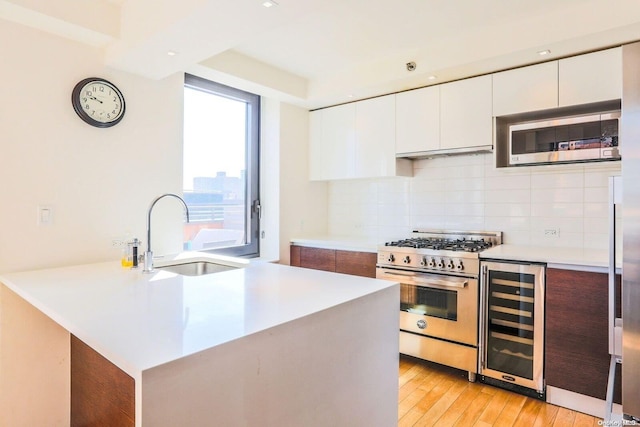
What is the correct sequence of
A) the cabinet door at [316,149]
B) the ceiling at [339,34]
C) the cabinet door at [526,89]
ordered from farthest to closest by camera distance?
the cabinet door at [316,149], the cabinet door at [526,89], the ceiling at [339,34]

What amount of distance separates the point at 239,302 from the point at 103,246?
1.43m

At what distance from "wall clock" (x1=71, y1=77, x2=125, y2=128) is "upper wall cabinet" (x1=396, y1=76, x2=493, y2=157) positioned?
214cm

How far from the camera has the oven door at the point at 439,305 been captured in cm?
259

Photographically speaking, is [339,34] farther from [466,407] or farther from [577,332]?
[466,407]

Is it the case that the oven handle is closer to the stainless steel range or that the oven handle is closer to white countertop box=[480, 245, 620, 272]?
the stainless steel range

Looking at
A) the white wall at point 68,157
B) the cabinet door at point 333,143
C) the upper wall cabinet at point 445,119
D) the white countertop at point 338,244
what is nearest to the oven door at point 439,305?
the white countertop at point 338,244

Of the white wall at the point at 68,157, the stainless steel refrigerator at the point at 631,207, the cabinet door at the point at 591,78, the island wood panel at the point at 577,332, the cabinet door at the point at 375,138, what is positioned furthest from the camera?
the cabinet door at the point at 375,138

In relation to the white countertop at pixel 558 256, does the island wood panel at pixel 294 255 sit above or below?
below

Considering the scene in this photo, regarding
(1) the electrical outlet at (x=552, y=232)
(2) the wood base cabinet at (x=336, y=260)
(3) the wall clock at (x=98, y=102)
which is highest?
(3) the wall clock at (x=98, y=102)

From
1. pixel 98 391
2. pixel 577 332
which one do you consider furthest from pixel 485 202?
pixel 98 391

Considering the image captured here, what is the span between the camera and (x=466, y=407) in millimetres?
2299

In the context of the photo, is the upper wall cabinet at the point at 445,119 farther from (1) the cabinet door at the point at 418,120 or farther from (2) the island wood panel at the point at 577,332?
(2) the island wood panel at the point at 577,332

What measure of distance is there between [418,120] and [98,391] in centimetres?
277

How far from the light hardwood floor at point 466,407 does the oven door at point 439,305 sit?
0.30 metres
